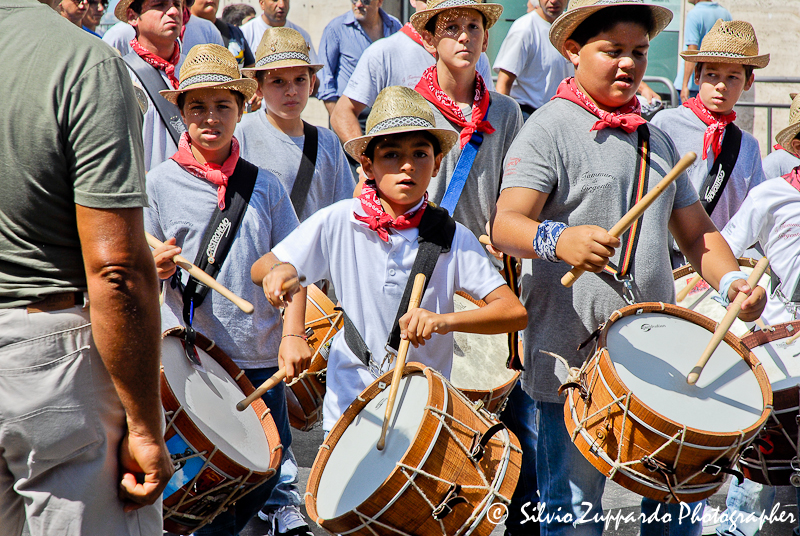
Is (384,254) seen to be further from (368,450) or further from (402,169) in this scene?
(368,450)

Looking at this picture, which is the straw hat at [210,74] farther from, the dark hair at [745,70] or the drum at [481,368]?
the dark hair at [745,70]

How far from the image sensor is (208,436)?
2.94 metres

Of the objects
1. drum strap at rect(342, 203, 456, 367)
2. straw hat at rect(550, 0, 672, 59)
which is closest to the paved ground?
drum strap at rect(342, 203, 456, 367)

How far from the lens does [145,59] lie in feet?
Answer: 15.2

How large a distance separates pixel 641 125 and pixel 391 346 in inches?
46.2

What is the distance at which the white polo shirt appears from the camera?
12.9ft

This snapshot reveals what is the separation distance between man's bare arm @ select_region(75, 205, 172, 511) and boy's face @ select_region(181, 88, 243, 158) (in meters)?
1.91

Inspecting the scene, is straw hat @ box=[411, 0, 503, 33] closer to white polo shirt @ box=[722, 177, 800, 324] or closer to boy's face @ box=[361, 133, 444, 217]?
boy's face @ box=[361, 133, 444, 217]

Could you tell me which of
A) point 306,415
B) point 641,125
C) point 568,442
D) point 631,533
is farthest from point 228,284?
point 631,533

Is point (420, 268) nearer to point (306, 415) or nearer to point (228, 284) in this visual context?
point (228, 284)

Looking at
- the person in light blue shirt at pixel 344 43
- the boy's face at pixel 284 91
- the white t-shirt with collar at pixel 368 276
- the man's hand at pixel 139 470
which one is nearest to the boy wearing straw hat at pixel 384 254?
the white t-shirt with collar at pixel 368 276

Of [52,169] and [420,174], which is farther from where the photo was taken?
[420,174]

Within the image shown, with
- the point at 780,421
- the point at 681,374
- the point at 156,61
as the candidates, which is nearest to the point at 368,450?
the point at 681,374

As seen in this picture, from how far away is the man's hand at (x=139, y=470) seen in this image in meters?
1.95
